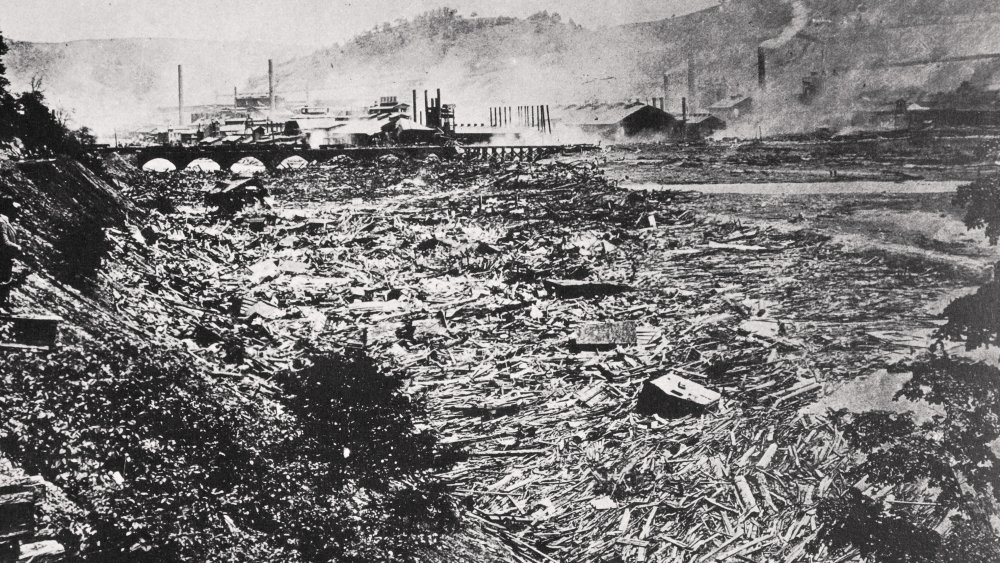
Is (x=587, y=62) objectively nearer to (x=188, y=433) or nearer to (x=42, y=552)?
(x=188, y=433)

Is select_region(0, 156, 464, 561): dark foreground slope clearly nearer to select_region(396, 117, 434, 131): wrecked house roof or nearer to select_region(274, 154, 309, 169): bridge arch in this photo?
select_region(274, 154, 309, 169): bridge arch

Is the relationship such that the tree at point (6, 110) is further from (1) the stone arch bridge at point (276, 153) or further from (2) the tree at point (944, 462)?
(1) the stone arch bridge at point (276, 153)

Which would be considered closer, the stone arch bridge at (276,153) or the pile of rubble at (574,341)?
the pile of rubble at (574,341)

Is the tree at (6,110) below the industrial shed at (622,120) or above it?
below

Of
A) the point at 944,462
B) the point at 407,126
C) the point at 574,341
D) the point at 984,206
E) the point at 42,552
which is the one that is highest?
the point at 407,126

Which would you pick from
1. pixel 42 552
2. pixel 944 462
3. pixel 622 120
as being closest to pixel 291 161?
pixel 622 120

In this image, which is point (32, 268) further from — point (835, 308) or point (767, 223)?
point (767, 223)

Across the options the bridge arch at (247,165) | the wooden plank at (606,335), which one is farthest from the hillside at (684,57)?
the wooden plank at (606,335)
